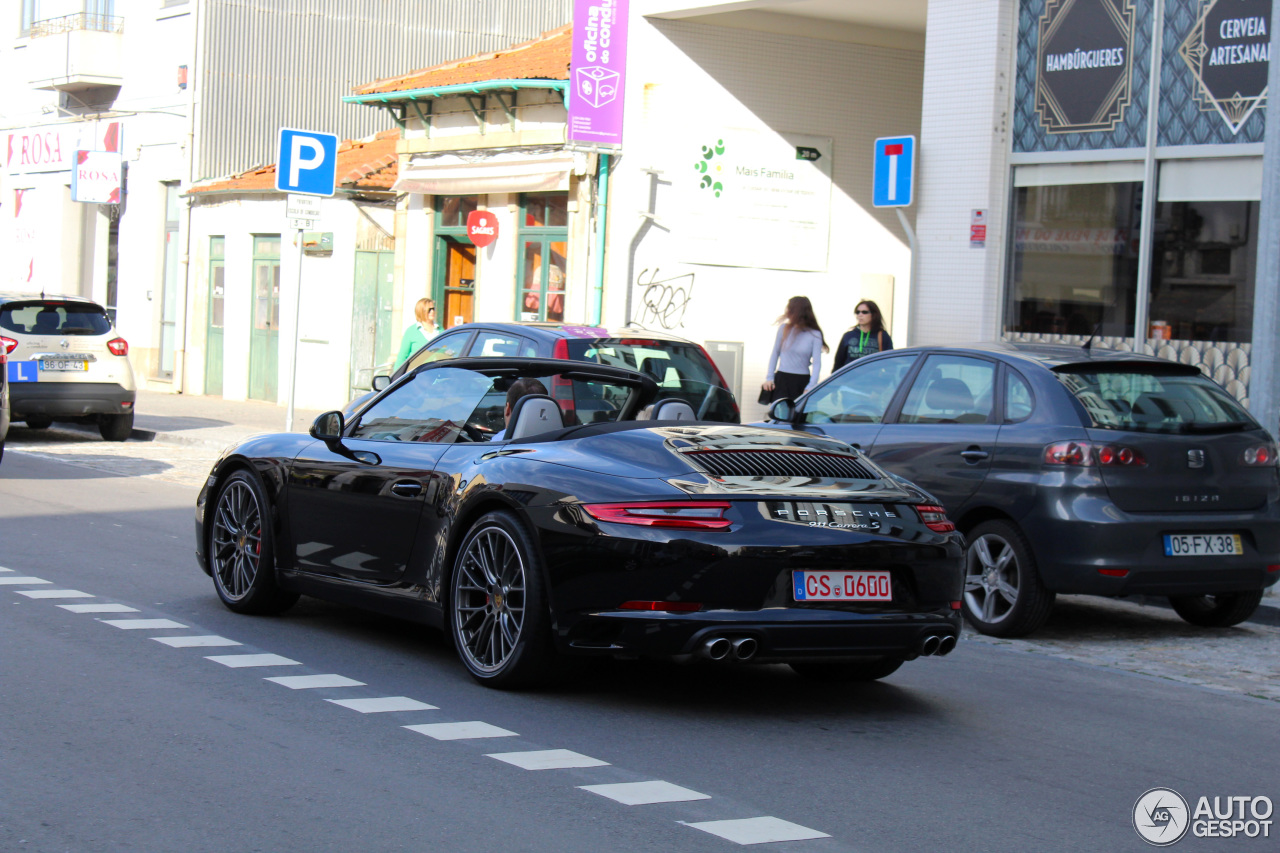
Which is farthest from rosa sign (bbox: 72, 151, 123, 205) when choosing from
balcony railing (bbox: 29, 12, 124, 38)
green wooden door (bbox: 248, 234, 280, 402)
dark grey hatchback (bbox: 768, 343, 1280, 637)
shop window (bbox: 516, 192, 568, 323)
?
dark grey hatchback (bbox: 768, 343, 1280, 637)

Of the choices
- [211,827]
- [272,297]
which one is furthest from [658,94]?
[211,827]

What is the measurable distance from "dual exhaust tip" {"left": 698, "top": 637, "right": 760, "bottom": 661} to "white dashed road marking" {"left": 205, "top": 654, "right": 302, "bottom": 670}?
2049 mm

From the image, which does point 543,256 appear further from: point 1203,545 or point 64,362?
point 1203,545

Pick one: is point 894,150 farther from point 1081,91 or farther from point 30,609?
point 30,609

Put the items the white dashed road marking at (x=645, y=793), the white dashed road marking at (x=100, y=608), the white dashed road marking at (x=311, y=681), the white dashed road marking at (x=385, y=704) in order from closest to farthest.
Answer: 1. the white dashed road marking at (x=645, y=793)
2. the white dashed road marking at (x=385, y=704)
3. the white dashed road marking at (x=311, y=681)
4. the white dashed road marking at (x=100, y=608)

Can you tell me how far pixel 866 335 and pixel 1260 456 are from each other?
596cm

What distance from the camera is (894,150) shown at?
15.0m

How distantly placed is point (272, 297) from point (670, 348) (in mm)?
16250

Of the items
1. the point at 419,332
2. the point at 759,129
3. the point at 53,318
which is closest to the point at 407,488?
the point at 419,332

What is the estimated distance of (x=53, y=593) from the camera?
8.59 metres

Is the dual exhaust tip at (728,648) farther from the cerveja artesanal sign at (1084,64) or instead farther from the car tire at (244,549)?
the cerveja artesanal sign at (1084,64)

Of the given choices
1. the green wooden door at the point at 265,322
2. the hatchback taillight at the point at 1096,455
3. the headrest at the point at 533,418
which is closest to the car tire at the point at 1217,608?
the hatchback taillight at the point at 1096,455

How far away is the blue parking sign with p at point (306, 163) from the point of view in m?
17.9

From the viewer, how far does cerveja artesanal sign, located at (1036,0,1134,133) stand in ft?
47.2
